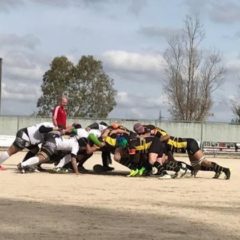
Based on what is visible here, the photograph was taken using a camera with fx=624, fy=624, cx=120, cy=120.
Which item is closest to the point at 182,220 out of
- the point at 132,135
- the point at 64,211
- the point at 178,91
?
the point at 64,211

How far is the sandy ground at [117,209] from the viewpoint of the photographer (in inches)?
299

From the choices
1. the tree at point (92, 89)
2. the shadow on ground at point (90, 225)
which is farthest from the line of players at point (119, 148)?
the tree at point (92, 89)

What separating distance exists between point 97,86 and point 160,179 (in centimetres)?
5251

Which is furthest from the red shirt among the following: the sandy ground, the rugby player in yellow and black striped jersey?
the sandy ground

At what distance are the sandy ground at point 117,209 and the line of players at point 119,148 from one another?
1116mm

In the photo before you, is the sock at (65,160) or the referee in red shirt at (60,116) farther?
the referee in red shirt at (60,116)

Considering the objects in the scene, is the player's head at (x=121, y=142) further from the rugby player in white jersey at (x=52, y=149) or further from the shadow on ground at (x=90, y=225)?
the shadow on ground at (x=90, y=225)

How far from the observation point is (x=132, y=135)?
15.9 metres

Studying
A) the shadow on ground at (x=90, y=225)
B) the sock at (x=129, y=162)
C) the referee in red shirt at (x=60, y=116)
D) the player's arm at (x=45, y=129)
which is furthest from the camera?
the referee in red shirt at (x=60, y=116)

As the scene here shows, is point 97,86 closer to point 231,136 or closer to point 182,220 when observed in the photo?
point 231,136

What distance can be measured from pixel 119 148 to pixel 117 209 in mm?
6500

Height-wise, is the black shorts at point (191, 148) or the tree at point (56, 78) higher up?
the tree at point (56, 78)

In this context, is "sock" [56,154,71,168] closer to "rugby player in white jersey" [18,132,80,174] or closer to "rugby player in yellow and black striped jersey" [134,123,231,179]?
"rugby player in white jersey" [18,132,80,174]

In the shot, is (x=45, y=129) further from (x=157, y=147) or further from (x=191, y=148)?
(x=191, y=148)
